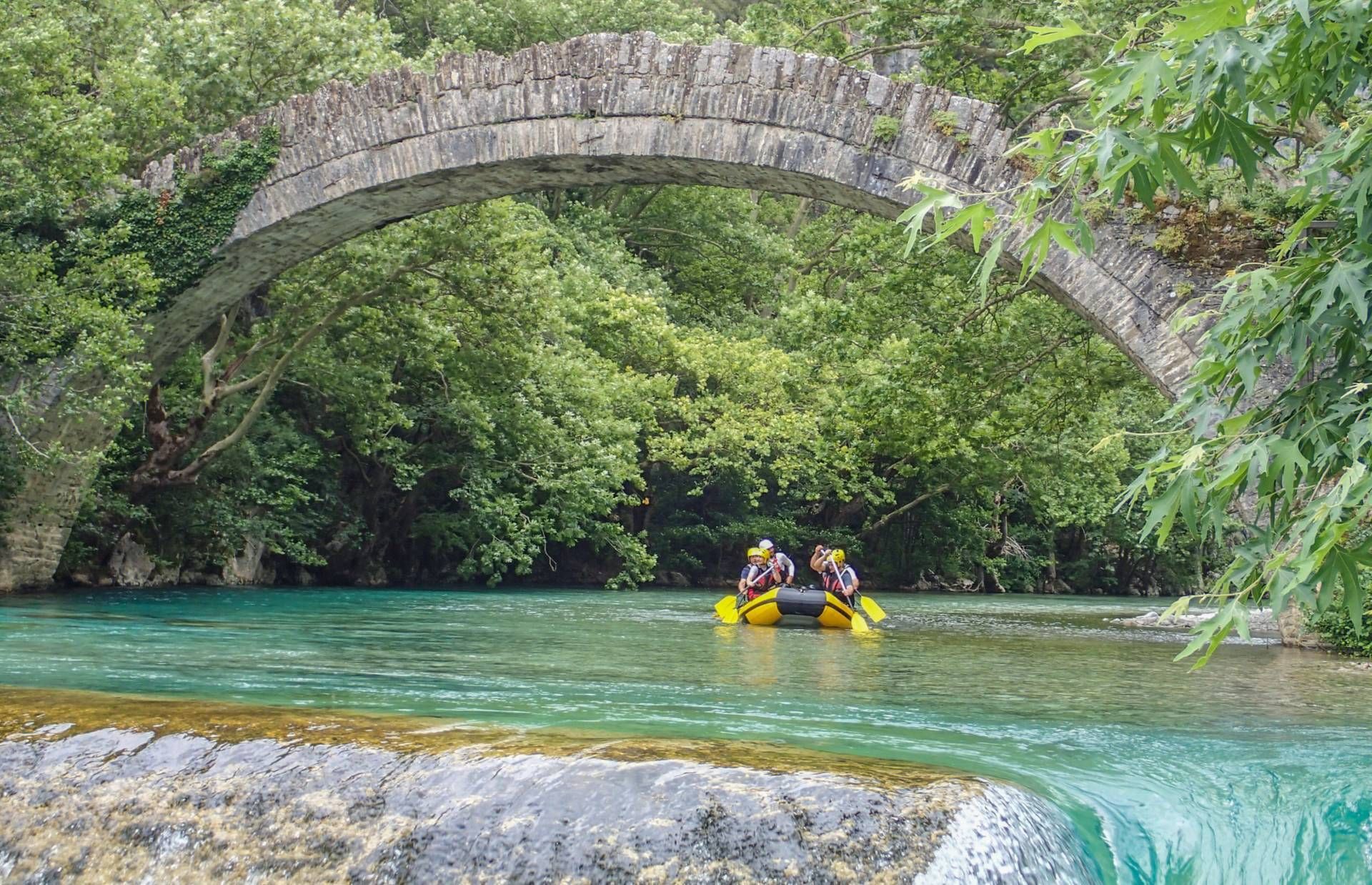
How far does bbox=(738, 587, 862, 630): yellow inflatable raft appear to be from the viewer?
14008mm

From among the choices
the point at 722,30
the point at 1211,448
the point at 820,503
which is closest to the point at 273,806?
the point at 1211,448

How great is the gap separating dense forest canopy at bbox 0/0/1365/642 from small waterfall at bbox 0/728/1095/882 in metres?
1.49

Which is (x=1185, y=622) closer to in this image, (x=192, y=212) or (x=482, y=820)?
(x=192, y=212)

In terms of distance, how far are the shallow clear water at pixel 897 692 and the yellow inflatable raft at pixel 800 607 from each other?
0.85 feet

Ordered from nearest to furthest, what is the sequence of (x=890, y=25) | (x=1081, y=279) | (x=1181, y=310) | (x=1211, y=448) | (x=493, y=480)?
(x=1211, y=448) → (x=1181, y=310) → (x=1081, y=279) → (x=890, y=25) → (x=493, y=480)

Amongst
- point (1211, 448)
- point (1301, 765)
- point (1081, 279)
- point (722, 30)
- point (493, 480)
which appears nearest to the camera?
point (1211, 448)

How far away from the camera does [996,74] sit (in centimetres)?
1345

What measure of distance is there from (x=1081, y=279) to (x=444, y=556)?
15.4m

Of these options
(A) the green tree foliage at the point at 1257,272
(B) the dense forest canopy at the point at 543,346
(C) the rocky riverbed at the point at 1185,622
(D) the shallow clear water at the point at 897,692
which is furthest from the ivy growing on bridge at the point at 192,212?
(C) the rocky riverbed at the point at 1185,622

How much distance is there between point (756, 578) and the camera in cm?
1545

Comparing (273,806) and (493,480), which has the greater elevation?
(493,480)

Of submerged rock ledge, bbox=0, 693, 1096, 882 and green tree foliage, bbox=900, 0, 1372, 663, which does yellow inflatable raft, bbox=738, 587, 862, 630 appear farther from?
green tree foliage, bbox=900, 0, 1372, 663

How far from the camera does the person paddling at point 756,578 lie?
1524 centimetres

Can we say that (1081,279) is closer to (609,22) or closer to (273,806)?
(273,806)
